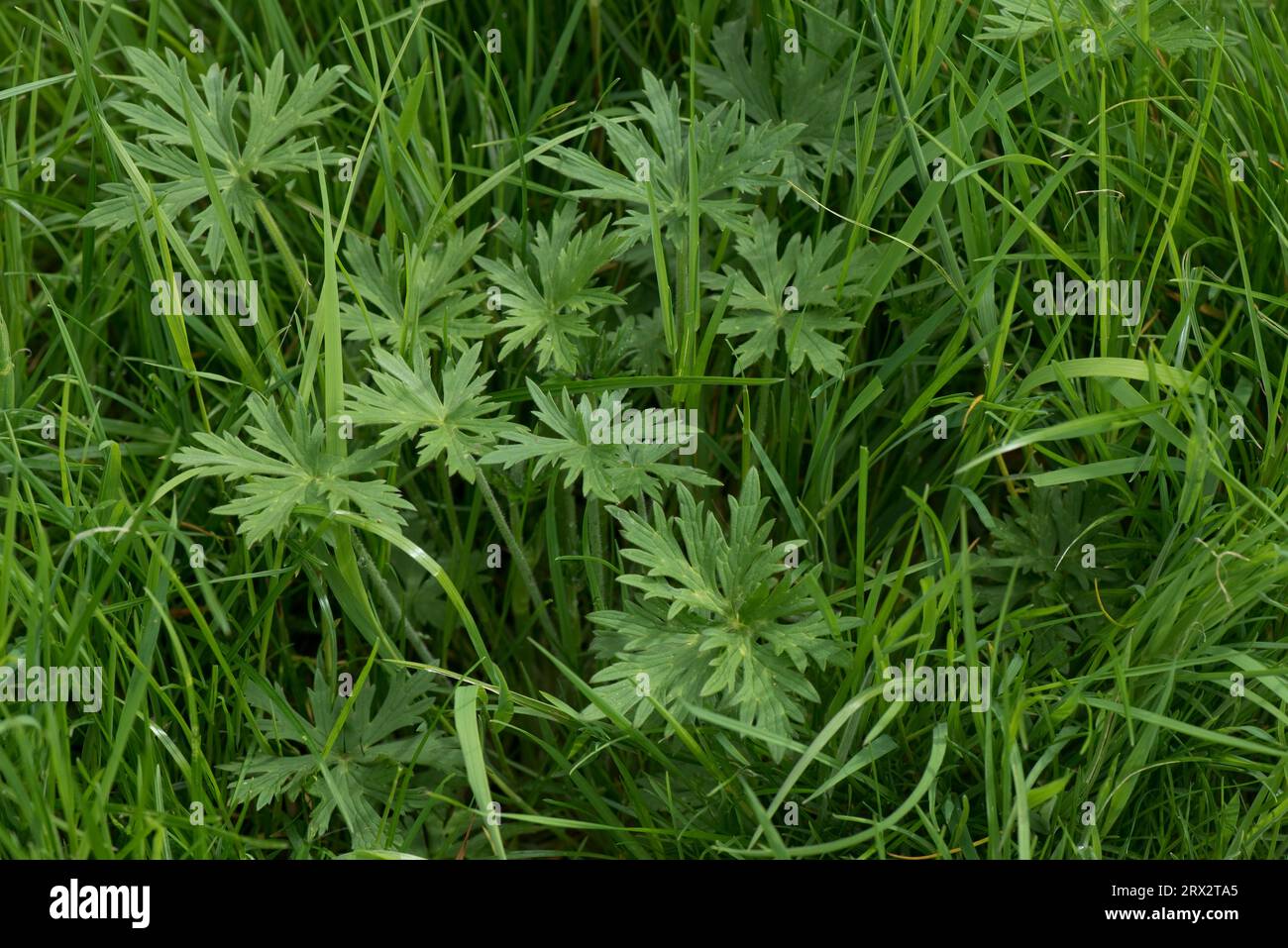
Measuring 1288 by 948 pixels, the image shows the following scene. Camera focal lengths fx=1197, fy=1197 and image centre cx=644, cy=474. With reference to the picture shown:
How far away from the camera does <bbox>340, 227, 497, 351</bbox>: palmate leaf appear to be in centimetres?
232

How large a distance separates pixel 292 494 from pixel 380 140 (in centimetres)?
82

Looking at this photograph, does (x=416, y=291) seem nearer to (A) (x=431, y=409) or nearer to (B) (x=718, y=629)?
(A) (x=431, y=409)

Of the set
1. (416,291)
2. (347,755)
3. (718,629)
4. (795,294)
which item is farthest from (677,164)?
(347,755)

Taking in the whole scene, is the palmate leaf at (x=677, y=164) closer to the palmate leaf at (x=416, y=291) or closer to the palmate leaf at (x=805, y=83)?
the palmate leaf at (x=805, y=83)

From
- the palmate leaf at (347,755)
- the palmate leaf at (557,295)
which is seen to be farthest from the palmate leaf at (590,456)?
the palmate leaf at (347,755)

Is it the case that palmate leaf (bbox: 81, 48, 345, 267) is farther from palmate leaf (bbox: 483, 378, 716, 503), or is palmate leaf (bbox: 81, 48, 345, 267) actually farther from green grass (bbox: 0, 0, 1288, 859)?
palmate leaf (bbox: 483, 378, 716, 503)

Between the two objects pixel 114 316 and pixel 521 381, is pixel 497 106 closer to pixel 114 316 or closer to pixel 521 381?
pixel 521 381

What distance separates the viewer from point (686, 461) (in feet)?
8.41

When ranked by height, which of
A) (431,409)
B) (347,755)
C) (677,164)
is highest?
(677,164)

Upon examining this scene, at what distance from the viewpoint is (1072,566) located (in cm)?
232

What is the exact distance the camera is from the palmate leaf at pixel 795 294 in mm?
2279

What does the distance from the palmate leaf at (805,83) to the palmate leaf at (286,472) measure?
1.04 m

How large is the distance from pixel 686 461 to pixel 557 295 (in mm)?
481

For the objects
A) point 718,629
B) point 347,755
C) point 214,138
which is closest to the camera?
point 718,629
